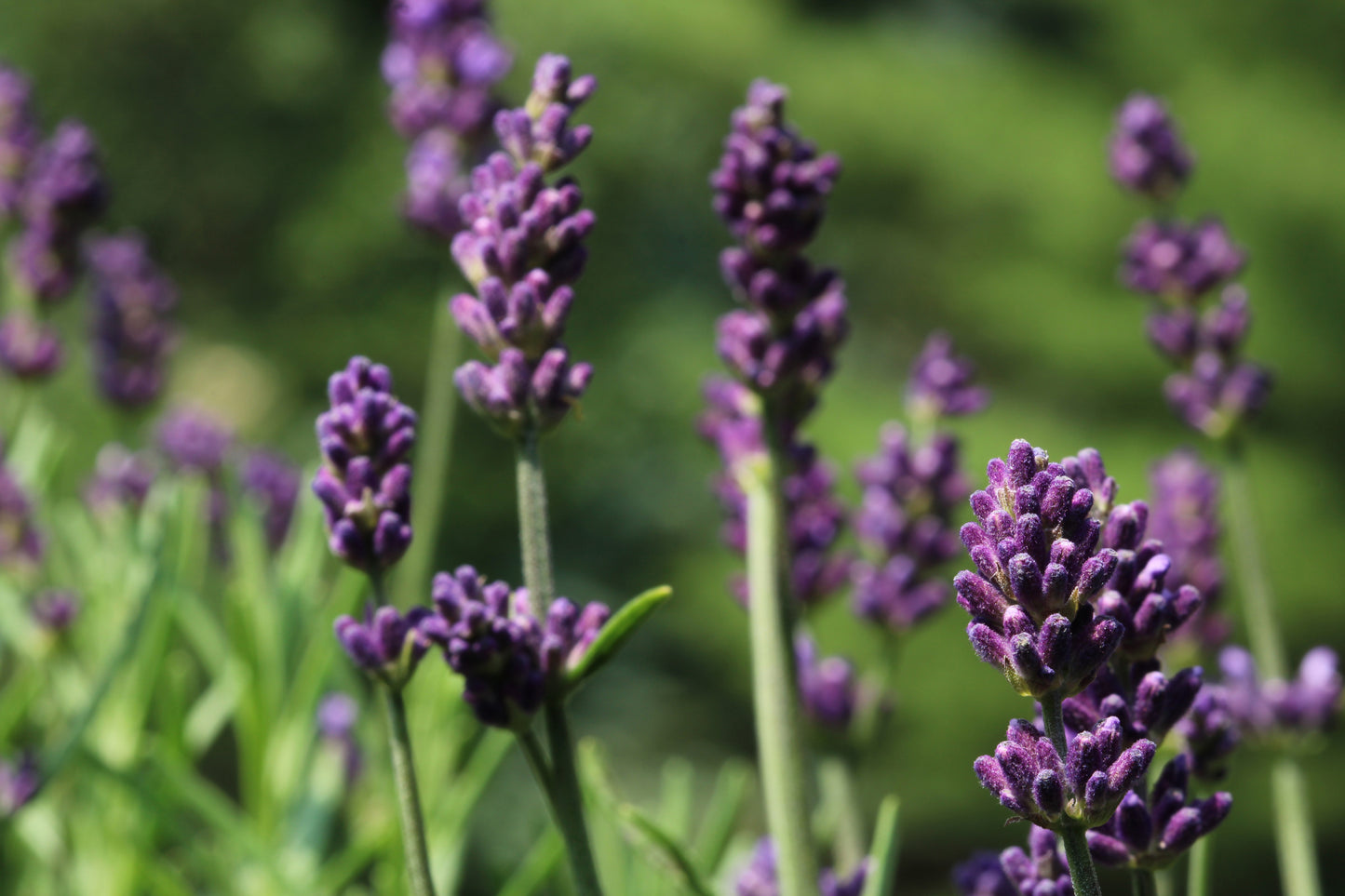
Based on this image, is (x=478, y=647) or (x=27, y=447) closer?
(x=478, y=647)

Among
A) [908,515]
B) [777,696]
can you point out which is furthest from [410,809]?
[908,515]

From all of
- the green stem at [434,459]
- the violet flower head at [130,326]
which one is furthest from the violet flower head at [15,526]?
the violet flower head at [130,326]

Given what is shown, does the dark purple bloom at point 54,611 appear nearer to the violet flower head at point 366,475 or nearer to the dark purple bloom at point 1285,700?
the violet flower head at point 366,475

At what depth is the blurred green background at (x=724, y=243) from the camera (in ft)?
21.0

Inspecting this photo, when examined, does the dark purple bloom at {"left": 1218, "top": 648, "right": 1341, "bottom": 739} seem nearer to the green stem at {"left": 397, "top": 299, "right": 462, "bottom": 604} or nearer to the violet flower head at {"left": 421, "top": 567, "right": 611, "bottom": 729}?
the violet flower head at {"left": 421, "top": 567, "right": 611, "bottom": 729}

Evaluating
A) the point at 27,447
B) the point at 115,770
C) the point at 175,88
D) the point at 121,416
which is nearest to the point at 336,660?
the point at 115,770

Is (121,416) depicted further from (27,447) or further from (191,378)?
(191,378)

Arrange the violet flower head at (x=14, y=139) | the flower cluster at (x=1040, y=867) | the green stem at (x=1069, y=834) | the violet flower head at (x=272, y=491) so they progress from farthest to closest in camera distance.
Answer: the violet flower head at (x=272, y=491), the violet flower head at (x=14, y=139), the flower cluster at (x=1040, y=867), the green stem at (x=1069, y=834)

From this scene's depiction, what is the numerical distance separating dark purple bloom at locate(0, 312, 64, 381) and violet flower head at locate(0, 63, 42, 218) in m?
0.15

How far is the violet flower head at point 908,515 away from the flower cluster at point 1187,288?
20 centimetres

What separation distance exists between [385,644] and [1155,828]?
1.16 ft

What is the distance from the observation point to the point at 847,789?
100 centimetres

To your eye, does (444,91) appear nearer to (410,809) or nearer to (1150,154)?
(1150,154)

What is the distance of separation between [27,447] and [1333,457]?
6327 mm
